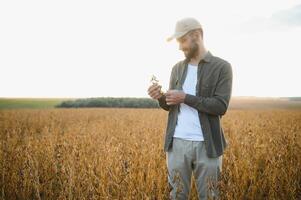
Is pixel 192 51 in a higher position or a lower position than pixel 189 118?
higher

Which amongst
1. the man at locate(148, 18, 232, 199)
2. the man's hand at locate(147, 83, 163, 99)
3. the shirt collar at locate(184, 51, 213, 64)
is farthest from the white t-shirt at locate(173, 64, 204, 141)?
the man's hand at locate(147, 83, 163, 99)

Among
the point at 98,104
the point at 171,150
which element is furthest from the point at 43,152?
the point at 98,104

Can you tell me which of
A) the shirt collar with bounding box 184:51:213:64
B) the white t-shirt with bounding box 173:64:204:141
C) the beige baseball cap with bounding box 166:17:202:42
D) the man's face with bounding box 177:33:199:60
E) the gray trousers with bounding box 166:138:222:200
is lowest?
the gray trousers with bounding box 166:138:222:200

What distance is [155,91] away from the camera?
2.67 meters

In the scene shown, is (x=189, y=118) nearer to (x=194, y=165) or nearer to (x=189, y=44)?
(x=194, y=165)

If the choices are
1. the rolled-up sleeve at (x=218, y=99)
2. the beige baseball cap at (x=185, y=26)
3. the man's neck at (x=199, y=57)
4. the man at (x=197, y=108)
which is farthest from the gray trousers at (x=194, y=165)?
the beige baseball cap at (x=185, y=26)

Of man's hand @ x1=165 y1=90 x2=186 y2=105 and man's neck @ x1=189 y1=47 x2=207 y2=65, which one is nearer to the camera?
man's hand @ x1=165 y1=90 x2=186 y2=105

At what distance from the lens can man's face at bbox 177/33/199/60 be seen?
260 centimetres

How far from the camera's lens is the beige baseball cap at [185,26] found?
256 cm

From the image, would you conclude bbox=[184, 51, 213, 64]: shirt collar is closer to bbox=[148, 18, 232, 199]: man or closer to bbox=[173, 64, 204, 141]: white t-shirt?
bbox=[148, 18, 232, 199]: man

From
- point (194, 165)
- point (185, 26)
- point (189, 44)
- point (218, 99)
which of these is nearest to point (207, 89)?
point (218, 99)

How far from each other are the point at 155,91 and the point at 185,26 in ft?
1.92

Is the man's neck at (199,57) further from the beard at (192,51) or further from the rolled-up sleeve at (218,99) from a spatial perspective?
the rolled-up sleeve at (218,99)

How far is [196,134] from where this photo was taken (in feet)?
8.60
